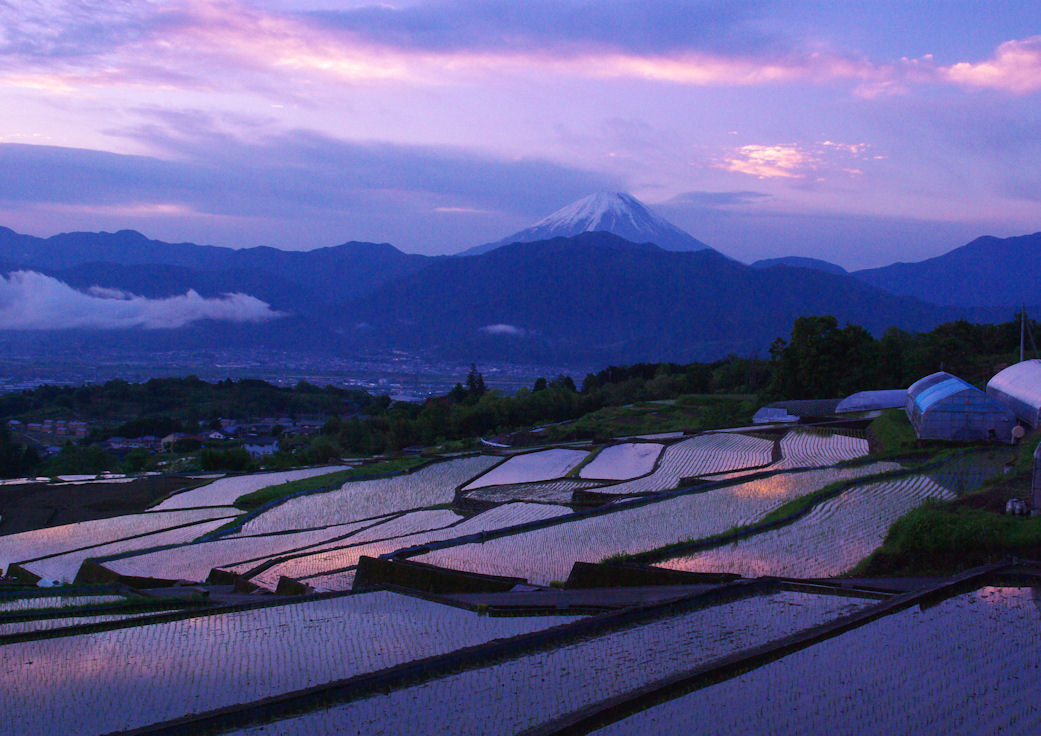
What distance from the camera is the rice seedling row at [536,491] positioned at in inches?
792

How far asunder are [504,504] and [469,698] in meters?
13.2

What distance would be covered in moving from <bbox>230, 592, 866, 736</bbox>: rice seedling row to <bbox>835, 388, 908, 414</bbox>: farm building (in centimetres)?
2917

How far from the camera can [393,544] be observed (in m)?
15.8

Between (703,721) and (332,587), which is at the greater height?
(703,721)

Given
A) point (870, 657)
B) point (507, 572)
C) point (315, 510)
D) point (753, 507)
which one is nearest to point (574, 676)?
point (870, 657)

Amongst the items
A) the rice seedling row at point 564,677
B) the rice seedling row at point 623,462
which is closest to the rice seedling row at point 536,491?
the rice seedling row at point 623,462

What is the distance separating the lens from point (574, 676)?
21.1ft

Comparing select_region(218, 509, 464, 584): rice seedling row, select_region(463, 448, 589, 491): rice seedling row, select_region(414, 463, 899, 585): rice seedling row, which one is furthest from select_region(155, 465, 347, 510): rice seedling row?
select_region(414, 463, 899, 585): rice seedling row

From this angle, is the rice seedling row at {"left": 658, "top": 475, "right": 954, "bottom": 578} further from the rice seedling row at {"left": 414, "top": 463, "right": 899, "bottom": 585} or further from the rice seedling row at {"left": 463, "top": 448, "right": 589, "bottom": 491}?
the rice seedling row at {"left": 463, "top": 448, "right": 589, "bottom": 491}

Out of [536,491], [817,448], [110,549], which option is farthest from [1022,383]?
[110,549]

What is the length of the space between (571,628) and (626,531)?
22.1ft

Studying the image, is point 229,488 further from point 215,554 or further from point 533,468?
point 215,554

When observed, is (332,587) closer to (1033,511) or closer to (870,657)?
(870,657)

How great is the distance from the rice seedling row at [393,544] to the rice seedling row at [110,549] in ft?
15.0
